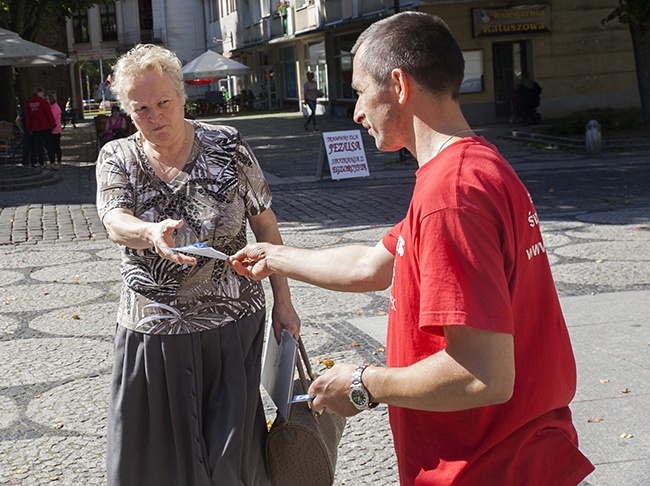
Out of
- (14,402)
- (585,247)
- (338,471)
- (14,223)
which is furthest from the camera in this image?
(14,223)

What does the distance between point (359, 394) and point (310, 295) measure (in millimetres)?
6244

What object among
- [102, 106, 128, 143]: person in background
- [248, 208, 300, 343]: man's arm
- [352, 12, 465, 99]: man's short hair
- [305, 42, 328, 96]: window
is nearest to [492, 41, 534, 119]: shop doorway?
[305, 42, 328, 96]: window

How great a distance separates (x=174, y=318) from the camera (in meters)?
3.41

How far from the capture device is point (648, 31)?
2427cm

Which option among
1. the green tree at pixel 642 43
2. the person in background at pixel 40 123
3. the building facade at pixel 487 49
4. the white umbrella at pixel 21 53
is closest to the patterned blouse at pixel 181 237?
the building facade at pixel 487 49

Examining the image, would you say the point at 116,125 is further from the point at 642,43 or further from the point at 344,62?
Result: the point at 344,62

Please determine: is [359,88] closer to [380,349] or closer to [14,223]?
[380,349]

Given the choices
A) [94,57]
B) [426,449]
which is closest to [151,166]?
[426,449]

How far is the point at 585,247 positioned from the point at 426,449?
830 centimetres

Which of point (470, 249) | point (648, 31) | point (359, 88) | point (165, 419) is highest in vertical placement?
point (648, 31)

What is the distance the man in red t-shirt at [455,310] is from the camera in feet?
6.25

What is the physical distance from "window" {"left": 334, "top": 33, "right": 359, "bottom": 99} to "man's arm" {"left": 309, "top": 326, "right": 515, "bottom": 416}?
38087 millimetres

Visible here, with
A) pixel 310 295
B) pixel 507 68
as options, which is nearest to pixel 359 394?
pixel 310 295

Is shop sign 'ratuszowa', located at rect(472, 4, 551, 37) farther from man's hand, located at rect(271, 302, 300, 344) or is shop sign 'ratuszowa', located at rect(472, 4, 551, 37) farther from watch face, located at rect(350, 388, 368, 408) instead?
watch face, located at rect(350, 388, 368, 408)
